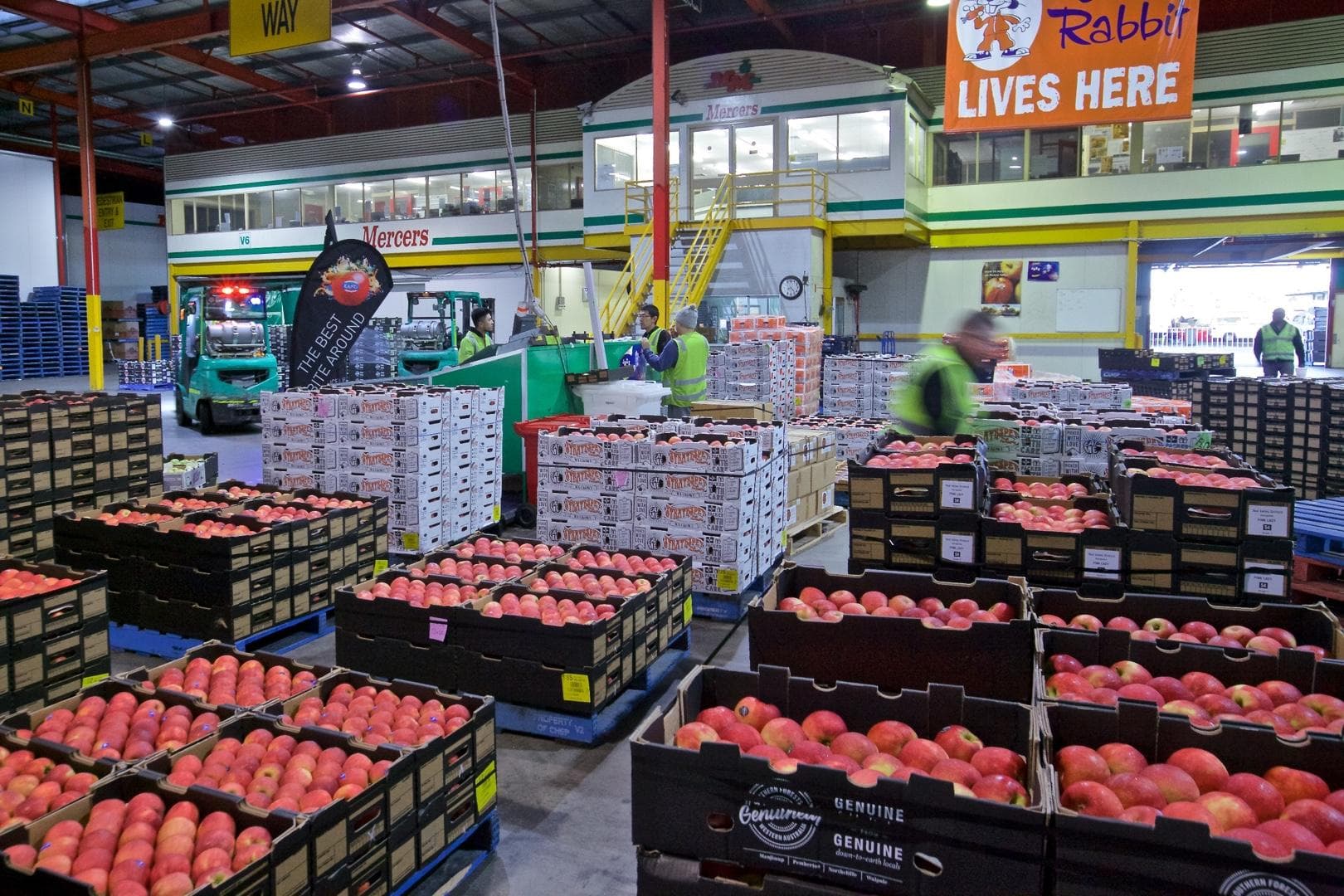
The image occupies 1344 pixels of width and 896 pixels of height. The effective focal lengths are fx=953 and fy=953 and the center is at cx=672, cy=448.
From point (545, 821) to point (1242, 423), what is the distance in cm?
1004

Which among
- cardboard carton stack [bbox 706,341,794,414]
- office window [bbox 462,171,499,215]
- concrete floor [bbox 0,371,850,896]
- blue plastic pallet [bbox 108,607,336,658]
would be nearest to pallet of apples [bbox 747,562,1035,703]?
concrete floor [bbox 0,371,850,896]

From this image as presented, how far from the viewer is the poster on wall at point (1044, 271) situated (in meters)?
21.2

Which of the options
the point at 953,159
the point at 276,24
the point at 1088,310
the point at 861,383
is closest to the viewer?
the point at 276,24

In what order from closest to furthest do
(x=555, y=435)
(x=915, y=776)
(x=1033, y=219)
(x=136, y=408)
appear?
(x=915, y=776), (x=555, y=435), (x=136, y=408), (x=1033, y=219)

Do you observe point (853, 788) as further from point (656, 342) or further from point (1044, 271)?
point (1044, 271)

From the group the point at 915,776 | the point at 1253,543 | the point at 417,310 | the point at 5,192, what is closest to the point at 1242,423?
the point at 1253,543

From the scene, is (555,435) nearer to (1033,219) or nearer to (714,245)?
(714,245)

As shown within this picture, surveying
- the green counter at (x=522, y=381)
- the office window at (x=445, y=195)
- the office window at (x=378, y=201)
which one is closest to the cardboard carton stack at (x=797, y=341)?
the green counter at (x=522, y=381)

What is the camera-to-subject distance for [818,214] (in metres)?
20.6

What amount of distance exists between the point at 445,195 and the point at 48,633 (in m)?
24.5

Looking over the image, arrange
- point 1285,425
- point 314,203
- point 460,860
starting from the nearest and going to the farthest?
1. point 460,860
2. point 1285,425
3. point 314,203

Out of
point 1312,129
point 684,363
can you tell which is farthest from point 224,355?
point 1312,129

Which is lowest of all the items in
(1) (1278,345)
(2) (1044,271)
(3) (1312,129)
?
(1) (1278,345)

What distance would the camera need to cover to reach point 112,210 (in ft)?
108
